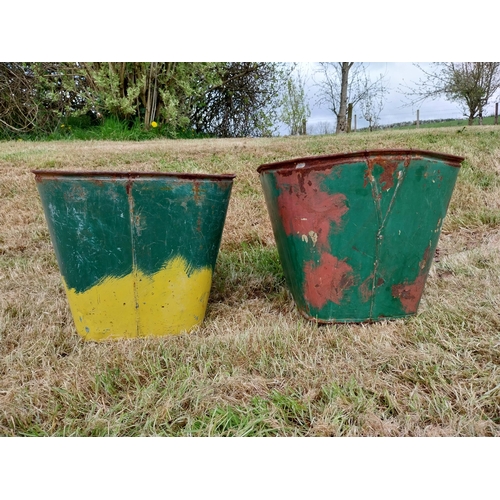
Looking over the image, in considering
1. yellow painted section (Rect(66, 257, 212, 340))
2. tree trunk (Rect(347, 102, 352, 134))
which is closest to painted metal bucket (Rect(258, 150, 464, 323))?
yellow painted section (Rect(66, 257, 212, 340))

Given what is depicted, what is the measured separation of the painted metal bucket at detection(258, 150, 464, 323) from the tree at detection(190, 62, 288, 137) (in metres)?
7.33

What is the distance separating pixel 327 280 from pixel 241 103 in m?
8.27

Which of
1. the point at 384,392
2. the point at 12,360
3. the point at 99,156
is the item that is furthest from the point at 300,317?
the point at 99,156

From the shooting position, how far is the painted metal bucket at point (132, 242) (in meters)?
1.61

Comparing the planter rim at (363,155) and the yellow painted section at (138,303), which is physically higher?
the planter rim at (363,155)

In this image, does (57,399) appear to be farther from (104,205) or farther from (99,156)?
(99,156)

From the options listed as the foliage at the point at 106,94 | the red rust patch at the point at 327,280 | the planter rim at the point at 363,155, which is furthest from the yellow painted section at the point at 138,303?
the foliage at the point at 106,94

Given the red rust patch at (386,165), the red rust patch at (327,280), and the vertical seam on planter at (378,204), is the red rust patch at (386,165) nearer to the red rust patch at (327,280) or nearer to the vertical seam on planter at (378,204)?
the vertical seam on planter at (378,204)

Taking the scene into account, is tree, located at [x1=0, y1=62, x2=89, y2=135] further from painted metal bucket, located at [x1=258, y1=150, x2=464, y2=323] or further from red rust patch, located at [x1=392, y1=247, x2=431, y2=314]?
red rust patch, located at [x1=392, y1=247, x2=431, y2=314]

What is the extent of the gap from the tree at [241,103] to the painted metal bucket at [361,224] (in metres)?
7.33

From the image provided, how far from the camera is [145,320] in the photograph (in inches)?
70.0

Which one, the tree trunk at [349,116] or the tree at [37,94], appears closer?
the tree at [37,94]

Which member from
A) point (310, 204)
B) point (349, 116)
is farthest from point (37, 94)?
point (349, 116)

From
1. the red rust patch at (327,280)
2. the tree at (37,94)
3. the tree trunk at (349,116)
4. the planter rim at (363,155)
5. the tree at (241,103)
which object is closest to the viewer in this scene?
the planter rim at (363,155)
